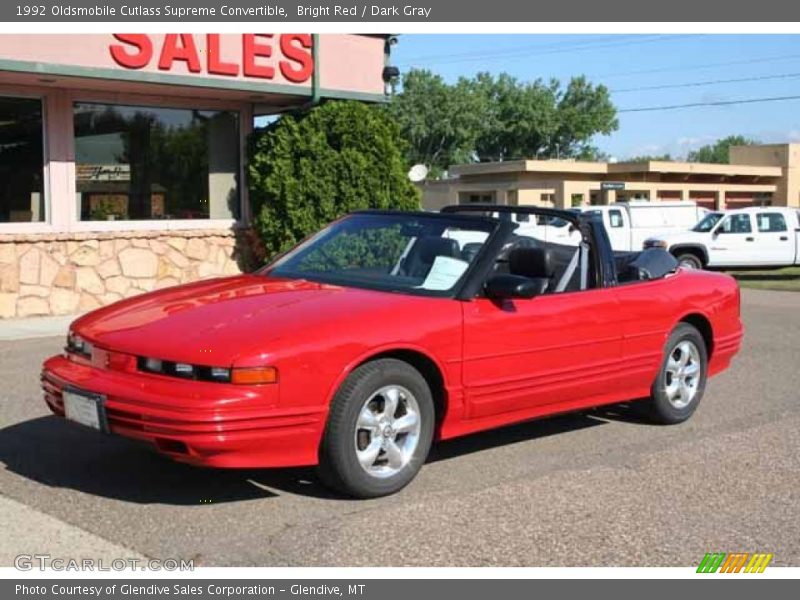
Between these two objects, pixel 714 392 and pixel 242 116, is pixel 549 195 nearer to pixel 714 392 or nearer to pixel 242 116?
pixel 242 116

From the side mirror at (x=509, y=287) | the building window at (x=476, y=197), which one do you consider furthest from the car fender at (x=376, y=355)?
the building window at (x=476, y=197)

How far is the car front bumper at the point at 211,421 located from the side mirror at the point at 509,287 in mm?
1364

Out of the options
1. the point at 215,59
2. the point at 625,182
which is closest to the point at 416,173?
the point at 215,59

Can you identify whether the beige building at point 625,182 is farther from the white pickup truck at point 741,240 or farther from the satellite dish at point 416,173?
the satellite dish at point 416,173

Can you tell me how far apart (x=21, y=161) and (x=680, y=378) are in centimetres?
956

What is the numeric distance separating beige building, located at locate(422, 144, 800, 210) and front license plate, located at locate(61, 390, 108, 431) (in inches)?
1645

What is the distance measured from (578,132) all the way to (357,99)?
68296mm

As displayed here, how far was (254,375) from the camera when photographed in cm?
445

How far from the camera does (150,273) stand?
13.7 m

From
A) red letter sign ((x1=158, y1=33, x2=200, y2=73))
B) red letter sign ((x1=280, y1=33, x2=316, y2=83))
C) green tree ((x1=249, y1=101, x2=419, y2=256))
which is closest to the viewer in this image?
red letter sign ((x1=158, y1=33, x2=200, y2=73))

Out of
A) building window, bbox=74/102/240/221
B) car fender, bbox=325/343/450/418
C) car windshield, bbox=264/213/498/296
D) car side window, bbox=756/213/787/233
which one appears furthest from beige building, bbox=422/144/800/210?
car fender, bbox=325/343/450/418

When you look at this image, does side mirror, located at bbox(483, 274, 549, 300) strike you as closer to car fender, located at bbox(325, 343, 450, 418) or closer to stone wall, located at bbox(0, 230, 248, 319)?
car fender, located at bbox(325, 343, 450, 418)

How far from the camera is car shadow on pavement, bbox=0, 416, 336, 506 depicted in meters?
4.98

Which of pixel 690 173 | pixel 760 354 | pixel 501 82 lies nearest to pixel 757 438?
pixel 760 354
